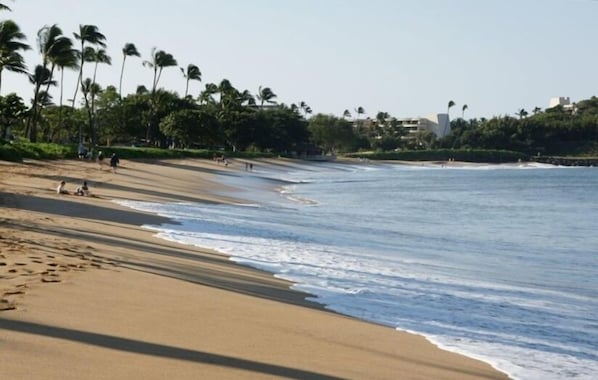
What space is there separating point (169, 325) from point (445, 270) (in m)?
7.28

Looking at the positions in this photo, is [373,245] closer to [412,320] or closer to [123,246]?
[123,246]

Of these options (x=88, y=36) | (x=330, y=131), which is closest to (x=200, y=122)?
(x=88, y=36)

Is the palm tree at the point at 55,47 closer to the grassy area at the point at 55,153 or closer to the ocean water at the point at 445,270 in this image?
the grassy area at the point at 55,153

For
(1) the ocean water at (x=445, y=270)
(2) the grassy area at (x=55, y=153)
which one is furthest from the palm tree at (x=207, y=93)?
(1) the ocean water at (x=445, y=270)

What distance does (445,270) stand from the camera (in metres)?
12.7

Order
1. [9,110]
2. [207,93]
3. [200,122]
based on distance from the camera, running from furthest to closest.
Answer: [207,93] < [200,122] < [9,110]

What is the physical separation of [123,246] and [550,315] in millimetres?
6725

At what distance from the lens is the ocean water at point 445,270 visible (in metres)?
7.59

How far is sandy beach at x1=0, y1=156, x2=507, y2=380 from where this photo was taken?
5.18 m

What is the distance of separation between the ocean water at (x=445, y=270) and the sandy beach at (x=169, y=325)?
0.65m

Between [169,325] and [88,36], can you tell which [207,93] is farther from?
[169,325]

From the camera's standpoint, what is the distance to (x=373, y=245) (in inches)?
621

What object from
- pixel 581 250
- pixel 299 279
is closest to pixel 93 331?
pixel 299 279

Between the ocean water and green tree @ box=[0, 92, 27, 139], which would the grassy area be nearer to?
green tree @ box=[0, 92, 27, 139]
